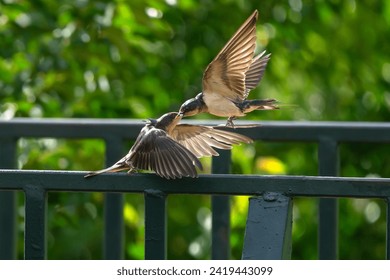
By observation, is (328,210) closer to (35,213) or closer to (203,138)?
(203,138)

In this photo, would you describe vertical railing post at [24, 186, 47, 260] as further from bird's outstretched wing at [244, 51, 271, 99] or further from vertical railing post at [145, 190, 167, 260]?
bird's outstretched wing at [244, 51, 271, 99]

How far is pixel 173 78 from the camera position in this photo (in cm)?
490

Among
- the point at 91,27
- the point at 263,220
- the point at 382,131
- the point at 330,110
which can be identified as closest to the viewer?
the point at 263,220

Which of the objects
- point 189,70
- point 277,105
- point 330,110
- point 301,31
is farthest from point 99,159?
point 277,105

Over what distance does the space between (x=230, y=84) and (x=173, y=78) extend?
115 inches

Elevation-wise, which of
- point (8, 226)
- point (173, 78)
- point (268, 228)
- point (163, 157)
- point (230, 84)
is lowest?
point (8, 226)

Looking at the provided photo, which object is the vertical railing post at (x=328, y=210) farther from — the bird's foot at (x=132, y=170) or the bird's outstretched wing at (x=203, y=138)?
the bird's foot at (x=132, y=170)

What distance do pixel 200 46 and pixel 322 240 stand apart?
1.97 meters

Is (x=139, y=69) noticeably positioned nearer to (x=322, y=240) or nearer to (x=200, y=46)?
(x=200, y=46)

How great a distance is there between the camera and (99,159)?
449 cm

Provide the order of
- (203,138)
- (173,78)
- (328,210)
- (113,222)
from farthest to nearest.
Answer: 1. (173,78)
2. (113,222)
3. (328,210)
4. (203,138)
